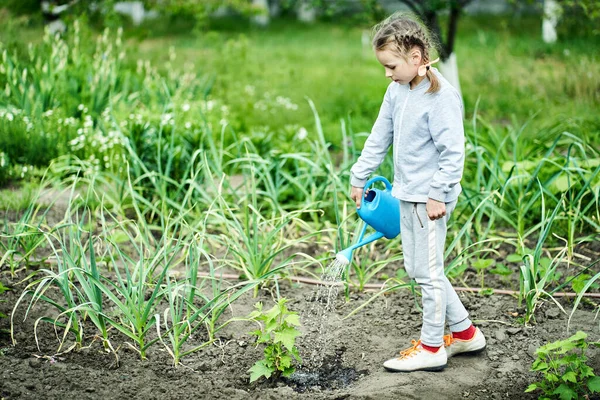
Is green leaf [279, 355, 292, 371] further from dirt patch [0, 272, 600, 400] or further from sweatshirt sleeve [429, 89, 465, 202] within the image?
sweatshirt sleeve [429, 89, 465, 202]

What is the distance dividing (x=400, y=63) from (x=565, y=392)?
A: 4.40 feet

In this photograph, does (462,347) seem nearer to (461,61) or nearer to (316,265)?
(316,265)

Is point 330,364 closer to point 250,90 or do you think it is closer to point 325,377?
point 325,377

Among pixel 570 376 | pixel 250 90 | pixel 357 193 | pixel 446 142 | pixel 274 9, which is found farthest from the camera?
pixel 274 9

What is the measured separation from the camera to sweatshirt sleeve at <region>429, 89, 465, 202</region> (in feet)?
9.02

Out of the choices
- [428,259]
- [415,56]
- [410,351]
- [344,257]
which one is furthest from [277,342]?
[415,56]

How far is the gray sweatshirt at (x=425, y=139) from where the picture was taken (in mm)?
2758

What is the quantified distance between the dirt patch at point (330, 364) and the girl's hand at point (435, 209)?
0.66m

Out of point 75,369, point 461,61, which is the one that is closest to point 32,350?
point 75,369

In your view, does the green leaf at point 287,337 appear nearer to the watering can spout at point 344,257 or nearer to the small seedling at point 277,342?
the small seedling at point 277,342

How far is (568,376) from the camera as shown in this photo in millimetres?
2609

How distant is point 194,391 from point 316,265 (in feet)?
5.09

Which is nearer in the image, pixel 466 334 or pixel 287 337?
pixel 287 337

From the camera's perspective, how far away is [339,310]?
358 cm
